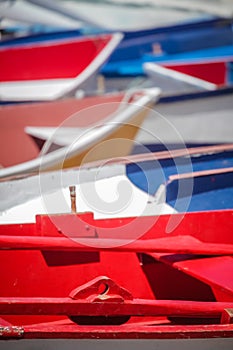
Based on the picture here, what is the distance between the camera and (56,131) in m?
3.16

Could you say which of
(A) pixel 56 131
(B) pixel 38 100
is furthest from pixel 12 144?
(B) pixel 38 100

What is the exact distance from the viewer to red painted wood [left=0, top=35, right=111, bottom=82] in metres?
4.23

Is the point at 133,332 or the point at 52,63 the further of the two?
the point at 52,63

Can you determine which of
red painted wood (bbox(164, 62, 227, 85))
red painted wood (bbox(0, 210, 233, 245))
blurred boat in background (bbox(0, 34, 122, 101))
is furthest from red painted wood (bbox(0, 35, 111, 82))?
red painted wood (bbox(0, 210, 233, 245))

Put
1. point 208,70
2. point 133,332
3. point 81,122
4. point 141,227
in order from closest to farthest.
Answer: point 133,332
point 141,227
point 81,122
point 208,70

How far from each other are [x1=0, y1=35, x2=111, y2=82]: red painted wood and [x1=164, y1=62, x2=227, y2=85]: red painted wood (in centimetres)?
77

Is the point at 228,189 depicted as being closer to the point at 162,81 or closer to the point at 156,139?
the point at 156,139

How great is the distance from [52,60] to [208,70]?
1444 millimetres

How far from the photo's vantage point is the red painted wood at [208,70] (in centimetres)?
445

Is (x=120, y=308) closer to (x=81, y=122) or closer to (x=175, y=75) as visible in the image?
(x=81, y=122)

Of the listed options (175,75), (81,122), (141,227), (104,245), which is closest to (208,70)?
(175,75)

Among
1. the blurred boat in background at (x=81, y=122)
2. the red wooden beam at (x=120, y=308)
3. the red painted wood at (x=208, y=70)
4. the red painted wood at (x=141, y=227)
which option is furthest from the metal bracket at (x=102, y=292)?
the red painted wood at (x=208, y=70)

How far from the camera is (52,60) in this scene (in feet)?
14.0

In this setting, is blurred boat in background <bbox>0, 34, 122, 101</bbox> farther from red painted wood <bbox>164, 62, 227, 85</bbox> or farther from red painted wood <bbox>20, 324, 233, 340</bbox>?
red painted wood <bbox>20, 324, 233, 340</bbox>
